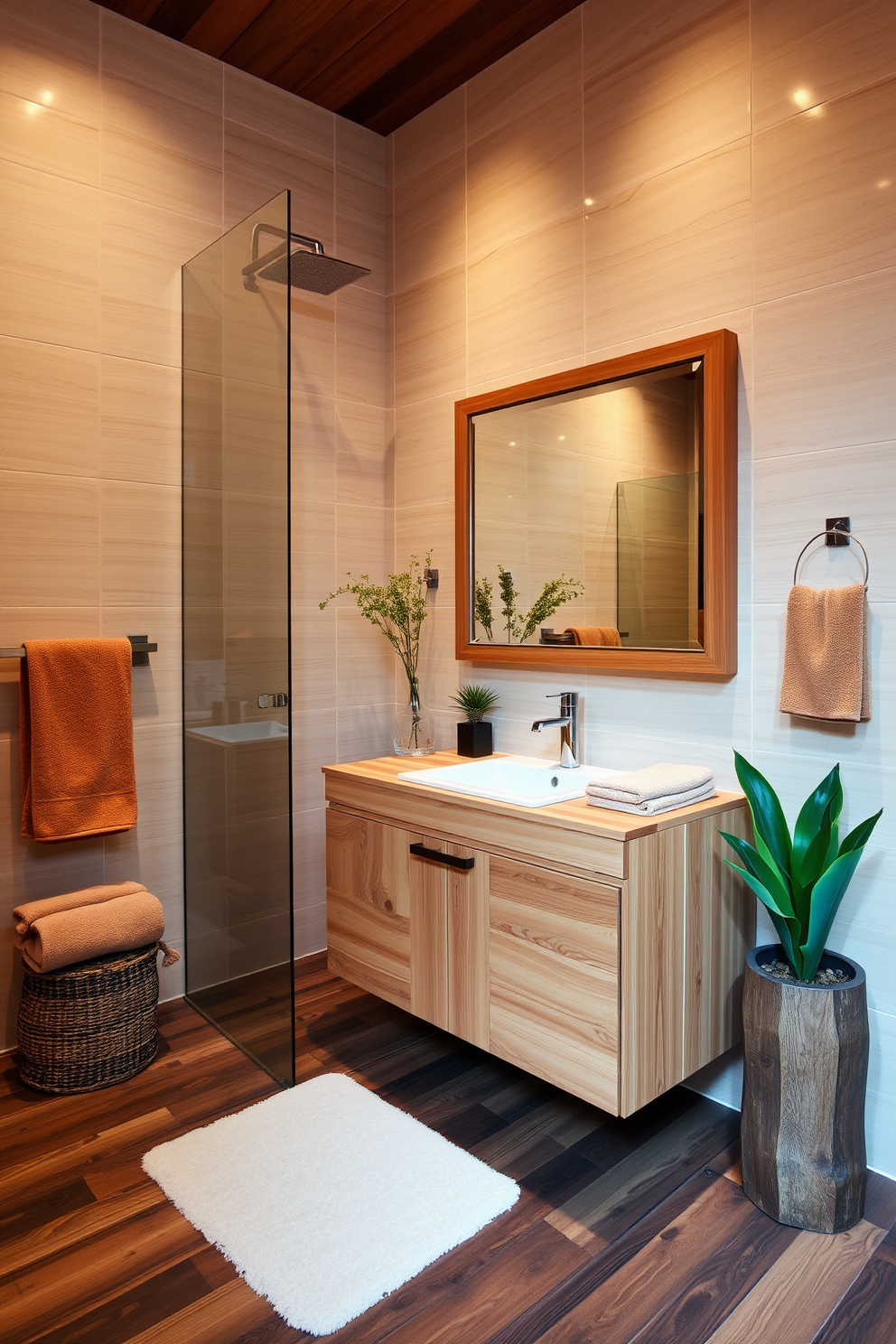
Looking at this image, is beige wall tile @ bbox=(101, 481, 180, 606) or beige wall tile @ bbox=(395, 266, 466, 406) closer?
beige wall tile @ bbox=(101, 481, 180, 606)

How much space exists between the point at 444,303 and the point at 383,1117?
2.40 m

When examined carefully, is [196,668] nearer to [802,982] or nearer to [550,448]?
[550,448]

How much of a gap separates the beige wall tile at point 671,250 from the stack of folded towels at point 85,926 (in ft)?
6.34

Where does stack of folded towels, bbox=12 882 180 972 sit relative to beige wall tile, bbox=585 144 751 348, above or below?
below

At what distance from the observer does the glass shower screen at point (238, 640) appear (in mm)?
2070

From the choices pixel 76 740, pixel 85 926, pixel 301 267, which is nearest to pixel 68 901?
pixel 85 926

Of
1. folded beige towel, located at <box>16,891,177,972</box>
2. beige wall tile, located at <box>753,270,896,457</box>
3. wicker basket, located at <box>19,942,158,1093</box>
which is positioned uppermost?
beige wall tile, located at <box>753,270,896,457</box>

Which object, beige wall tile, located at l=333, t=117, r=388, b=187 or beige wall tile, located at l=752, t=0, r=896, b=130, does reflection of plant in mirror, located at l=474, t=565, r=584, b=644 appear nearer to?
beige wall tile, located at l=752, t=0, r=896, b=130

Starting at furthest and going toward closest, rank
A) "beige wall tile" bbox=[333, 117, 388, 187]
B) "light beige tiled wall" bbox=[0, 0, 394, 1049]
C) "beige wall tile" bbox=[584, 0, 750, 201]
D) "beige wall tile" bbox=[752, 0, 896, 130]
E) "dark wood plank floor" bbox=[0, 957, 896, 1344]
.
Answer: "beige wall tile" bbox=[333, 117, 388, 187] → "light beige tiled wall" bbox=[0, 0, 394, 1049] → "beige wall tile" bbox=[584, 0, 750, 201] → "beige wall tile" bbox=[752, 0, 896, 130] → "dark wood plank floor" bbox=[0, 957, 896, 1344]

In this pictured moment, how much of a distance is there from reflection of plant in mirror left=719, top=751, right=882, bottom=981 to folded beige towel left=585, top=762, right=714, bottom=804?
137 millimetres

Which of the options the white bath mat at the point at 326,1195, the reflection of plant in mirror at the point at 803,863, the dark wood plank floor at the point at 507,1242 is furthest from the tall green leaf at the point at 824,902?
the white bath mat at the point at 326,1195

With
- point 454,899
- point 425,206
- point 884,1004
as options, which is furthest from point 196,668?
point 884,1004

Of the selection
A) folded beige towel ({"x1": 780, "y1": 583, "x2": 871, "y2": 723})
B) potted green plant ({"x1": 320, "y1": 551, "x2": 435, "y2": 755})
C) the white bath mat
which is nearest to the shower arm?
potted green plant ({"x1": 320, "y1": 551, "x2": 435, "y2": 755})

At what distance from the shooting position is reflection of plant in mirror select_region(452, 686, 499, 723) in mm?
2635
